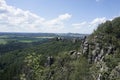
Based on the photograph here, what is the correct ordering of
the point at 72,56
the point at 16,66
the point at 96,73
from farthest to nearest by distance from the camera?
the point at 16,66 → the point at 72,56 → the point at 96,73

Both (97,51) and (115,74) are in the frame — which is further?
(97,51)

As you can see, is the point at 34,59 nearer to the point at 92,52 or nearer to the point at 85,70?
the point at 85,70

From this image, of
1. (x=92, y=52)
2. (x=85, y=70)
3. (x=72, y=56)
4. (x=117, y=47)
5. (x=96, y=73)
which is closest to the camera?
(x=96, y=73)

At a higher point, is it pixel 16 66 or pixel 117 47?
pixel 117 47

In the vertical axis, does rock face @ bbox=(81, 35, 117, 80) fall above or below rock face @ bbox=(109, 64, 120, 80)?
above

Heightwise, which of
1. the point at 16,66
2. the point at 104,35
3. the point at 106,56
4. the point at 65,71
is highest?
the point at 104,35

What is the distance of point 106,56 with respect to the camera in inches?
3061

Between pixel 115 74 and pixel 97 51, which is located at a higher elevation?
pixel 97 51

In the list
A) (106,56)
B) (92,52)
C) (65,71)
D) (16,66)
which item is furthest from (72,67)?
(16,66)

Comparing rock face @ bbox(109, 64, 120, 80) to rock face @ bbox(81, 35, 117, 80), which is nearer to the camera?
rock face @ bbox(109, 64, 120, 80)

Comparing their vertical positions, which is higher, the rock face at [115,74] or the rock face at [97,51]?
the rock face at [97,51]

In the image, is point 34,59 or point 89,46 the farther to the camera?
point 89,46

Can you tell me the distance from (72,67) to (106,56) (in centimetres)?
1487

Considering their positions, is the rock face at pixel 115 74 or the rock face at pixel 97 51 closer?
A: the rock face at pixel 115 74
